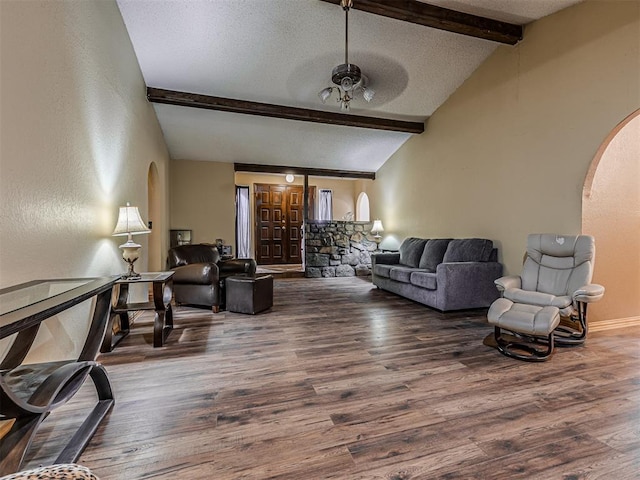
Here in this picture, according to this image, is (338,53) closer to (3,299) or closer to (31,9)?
(31,9)

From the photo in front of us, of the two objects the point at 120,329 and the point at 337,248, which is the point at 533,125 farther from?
the point at 120,329

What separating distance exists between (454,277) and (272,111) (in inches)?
137

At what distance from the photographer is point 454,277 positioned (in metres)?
3.61

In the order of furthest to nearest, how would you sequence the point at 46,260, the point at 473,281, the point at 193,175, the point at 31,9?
the point at 193,175 → the point at 473,281 → the point at 46,260 → the point at 31,9

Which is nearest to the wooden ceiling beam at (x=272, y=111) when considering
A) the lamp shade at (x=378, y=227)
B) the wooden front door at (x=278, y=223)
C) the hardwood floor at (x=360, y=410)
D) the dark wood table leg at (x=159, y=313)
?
the lamp shade at (x=378, y=227)

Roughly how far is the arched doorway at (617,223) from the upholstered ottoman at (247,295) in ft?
11.2

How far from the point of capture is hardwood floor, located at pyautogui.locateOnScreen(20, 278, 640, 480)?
4.25 feet

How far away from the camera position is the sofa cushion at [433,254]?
176 inches

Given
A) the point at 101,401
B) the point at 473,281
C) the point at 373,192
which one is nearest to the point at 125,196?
the point at 101,401

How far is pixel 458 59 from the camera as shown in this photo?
13.1 ft

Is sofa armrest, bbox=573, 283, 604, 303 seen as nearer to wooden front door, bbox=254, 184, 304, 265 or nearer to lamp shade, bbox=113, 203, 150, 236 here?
lamp shade, bbox=113, 203, 150, 236

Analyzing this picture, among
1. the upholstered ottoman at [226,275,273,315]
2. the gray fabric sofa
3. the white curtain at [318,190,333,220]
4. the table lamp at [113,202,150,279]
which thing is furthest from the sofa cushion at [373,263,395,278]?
the white curtain at [318,190,333,220]

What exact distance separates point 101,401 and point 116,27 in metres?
3.24

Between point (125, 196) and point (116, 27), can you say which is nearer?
point (116, 27)
